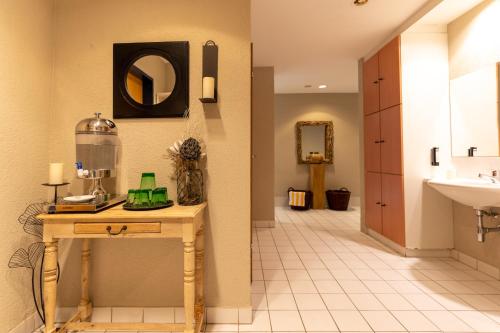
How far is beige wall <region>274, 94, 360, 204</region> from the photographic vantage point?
5.75 metres

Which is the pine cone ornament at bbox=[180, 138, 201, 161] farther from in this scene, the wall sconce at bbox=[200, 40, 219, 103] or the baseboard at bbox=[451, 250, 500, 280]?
the baseboard at bbox=[451, 250, 500, 280]

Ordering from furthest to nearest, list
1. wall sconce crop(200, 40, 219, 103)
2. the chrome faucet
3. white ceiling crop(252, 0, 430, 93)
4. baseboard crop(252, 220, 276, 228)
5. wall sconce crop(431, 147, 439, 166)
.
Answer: baseboard crop(252, 220, 276, 228)
wall sconce crop(431, 147, 439, 166)
white ceiling crop(252, 0, 430, 93)
the chrome faucet
wall sconce crop(200, 40, 219, 103)

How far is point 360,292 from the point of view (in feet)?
6.43

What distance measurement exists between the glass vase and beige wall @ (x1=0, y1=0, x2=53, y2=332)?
88cm

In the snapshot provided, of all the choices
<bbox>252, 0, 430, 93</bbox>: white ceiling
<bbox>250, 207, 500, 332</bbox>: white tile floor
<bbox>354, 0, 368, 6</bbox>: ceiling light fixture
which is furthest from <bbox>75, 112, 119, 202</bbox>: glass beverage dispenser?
<bbox>354, 0, 368, 6</bbox>: ceiling light fixture

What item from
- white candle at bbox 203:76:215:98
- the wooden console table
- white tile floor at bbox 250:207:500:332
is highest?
white candle at bbox 203:76:215:98

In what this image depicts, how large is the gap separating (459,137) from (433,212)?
790mm

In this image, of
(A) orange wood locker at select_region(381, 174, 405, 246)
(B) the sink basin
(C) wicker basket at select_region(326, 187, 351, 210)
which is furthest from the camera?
(C) wicker basket at select_region(326, 187, 351, 210)

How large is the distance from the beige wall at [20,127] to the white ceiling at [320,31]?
180 centimetres

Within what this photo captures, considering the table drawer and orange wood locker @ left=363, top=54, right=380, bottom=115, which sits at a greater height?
orange wood locker @ left=363, top=54, right=380, bottom=115

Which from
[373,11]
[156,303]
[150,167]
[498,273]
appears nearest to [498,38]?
[373,11]

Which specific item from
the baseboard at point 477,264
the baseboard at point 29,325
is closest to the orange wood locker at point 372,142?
the baseboard at point 477,264

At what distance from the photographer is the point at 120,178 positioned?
1.64m

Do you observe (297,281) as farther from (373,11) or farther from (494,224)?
(373,11)
